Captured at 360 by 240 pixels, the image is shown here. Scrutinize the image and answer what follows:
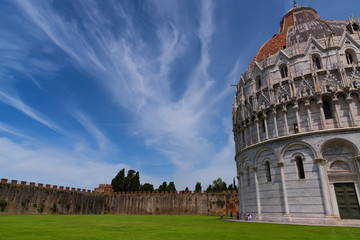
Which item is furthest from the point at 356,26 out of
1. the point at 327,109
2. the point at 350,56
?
the point at 327,109

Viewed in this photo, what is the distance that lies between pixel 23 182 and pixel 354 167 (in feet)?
151

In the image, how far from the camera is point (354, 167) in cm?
1908

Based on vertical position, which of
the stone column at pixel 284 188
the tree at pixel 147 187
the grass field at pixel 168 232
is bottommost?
the grass field at pixel 168 232

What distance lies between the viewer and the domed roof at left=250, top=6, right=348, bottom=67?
2590cm

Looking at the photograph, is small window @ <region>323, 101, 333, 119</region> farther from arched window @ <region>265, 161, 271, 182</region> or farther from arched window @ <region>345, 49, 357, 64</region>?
arched window @ <region>265, 161, 271, 182</region>

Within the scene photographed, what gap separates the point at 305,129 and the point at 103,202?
50867 mm

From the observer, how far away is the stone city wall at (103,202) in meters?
36.8

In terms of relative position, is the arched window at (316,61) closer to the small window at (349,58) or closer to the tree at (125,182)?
the small window at (349,58)

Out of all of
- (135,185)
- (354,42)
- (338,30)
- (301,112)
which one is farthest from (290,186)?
(135,185)

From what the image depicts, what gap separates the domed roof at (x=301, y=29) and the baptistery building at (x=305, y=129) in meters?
0.16

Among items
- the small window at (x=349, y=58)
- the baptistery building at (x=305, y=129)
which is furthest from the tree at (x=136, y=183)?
the small window at (x=349, y=58)

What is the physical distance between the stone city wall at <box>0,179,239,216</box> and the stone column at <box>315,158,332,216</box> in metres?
30.5

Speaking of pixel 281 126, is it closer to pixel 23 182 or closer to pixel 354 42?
pixel 354 42

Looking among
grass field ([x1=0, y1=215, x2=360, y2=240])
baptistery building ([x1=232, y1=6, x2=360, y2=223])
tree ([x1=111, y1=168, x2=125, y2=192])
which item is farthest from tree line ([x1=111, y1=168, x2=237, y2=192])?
grass field ([x1=0, y1=215, x2=360, y2=240])
